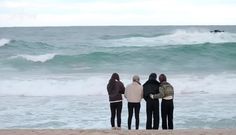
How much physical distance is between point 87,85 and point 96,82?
0.82m

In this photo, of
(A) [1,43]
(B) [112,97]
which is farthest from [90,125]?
(A) [1,43]

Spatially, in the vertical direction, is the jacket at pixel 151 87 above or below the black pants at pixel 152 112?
above

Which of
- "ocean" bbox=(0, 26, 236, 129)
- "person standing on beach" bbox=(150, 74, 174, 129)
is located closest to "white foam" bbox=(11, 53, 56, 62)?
"ocean" bbox=(0, 26, 236, 129)

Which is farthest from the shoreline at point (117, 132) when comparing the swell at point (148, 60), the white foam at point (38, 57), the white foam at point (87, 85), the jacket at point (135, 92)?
the white foam at point (38, 57)

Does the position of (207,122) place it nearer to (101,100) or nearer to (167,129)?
(167,129)

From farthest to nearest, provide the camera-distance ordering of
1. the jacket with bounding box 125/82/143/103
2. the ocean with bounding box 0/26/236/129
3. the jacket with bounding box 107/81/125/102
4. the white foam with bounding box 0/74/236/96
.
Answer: the white foam with bounding box 0/74/236/96 → the ocean with bounding box 0/26/236/129 → the jacket with bounding box 107/81/125/102 → the jacket with bounding box 125/82/143/103

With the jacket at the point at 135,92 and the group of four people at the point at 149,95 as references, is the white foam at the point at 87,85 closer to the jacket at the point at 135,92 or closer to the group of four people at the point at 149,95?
the group of four people at the point at 149,95

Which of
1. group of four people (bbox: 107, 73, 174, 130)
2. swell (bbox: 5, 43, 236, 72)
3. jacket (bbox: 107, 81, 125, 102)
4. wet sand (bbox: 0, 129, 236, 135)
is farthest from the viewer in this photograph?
swell (bbox: 5, 43, 236, 72)

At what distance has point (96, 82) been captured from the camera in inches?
948

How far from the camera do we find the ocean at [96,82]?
15031mm

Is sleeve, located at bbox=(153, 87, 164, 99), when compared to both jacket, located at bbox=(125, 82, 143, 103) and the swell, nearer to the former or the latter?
jacket, located at bbox=(125, 82, 143, 103)

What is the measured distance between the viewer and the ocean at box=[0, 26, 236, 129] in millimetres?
15031

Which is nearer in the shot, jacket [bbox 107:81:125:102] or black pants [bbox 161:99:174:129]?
black pants [bbox 161:99:174:129]

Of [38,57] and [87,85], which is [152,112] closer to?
[87,85]
